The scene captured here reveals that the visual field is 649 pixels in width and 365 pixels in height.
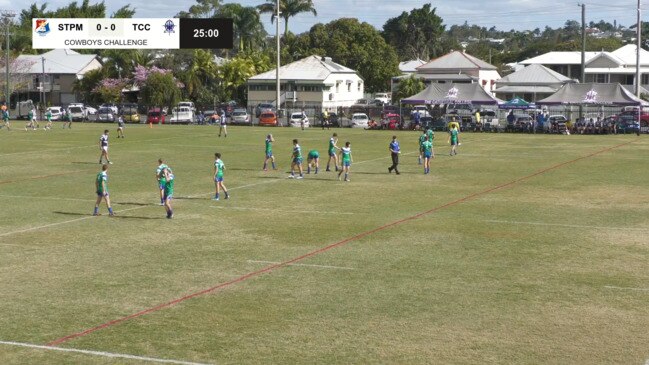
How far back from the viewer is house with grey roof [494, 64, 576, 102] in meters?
101

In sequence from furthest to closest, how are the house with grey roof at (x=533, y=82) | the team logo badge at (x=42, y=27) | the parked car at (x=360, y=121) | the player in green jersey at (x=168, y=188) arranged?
1. the house with grey roof at (x=533, y=82)
2. the team logo badge at (x=42, y=27)
3. the parked car at (x=360, y=121)
4. the player in green jersey at (x=168, y=188)

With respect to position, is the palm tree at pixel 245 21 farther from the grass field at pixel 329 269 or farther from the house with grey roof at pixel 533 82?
the grass field at pixel 329 269

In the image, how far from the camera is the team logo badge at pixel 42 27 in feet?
318

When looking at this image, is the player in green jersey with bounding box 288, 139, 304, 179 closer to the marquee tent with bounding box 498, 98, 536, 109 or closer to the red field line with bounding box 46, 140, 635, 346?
the red field line with bounding box 46, 140, 635, 346

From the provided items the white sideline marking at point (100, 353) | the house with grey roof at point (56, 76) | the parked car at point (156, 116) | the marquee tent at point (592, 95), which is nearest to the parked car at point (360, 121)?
the marquee tent at point (592, 95)

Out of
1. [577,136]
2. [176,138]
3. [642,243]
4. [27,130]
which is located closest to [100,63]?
[27,130]

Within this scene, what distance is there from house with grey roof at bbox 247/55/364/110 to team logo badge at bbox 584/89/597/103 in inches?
1503

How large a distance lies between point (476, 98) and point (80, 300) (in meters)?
60.5

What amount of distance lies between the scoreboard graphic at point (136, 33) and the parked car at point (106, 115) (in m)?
7.30

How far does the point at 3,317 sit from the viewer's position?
52.9 feet

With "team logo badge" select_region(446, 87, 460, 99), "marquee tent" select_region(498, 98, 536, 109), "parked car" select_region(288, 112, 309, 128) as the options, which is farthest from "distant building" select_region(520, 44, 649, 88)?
"parked car" select_region(288, 112, 309, 128)

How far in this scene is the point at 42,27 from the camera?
326 feet

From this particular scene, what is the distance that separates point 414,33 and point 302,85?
66.3 m

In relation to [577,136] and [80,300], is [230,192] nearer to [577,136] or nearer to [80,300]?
[80,300]
